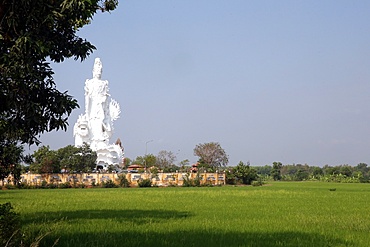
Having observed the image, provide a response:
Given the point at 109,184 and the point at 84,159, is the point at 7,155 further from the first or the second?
the point at 84,159

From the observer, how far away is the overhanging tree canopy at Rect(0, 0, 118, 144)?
6.98 metres

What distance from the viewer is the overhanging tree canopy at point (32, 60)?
698cm

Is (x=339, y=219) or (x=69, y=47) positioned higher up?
(x=69, y=47)

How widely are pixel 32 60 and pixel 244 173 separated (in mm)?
50494

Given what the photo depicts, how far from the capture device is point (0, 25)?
23.7 feet

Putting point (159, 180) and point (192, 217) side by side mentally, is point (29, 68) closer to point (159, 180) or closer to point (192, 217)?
point (192, 217)

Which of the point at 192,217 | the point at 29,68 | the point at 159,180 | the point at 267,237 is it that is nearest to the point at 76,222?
the point at 192,217

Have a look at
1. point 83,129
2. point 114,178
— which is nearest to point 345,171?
point 83,129

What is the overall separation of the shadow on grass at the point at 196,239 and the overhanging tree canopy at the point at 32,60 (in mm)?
2888

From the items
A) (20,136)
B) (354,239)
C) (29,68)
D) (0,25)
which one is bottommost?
(354,239)

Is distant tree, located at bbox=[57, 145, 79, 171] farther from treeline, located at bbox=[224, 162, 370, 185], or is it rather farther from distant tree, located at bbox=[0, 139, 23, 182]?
distant tree, located at bbox=[0, 139, 23, 182]

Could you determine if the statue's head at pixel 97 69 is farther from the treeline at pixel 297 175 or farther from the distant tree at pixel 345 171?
the distant tree at pixel 345 171

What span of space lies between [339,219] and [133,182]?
4081 centimetres

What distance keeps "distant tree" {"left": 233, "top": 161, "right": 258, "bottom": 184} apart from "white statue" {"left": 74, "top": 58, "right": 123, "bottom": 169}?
17839 millimetres
